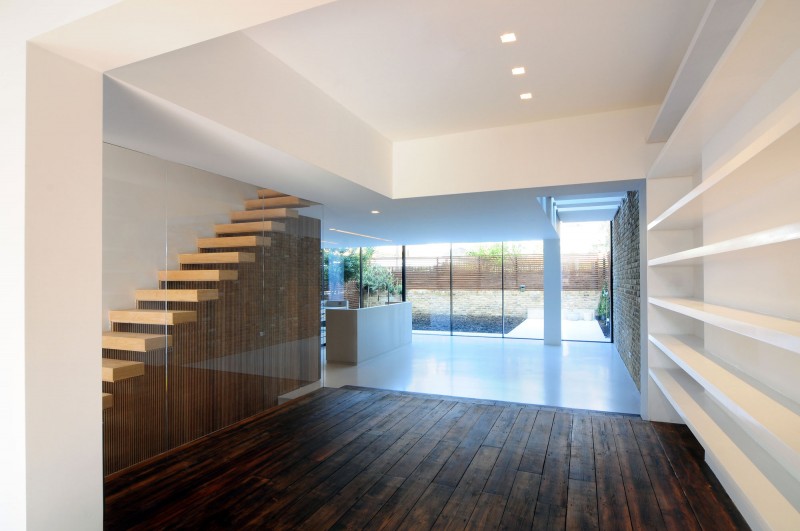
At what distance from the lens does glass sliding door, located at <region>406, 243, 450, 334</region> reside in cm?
1159

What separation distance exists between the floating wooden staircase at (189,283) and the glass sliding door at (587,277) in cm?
762

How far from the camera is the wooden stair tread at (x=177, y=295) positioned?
2.92 meters

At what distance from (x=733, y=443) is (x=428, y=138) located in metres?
3.45

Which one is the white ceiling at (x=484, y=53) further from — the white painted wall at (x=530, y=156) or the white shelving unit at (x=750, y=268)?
Answer: the white shelving unit at (x=750, y=268)

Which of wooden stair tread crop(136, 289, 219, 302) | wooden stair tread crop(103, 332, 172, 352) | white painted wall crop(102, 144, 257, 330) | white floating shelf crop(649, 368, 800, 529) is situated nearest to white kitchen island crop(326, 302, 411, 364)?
wooden stair tread crop(136, 289, 219, 302)

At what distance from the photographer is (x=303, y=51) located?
2.91 metres

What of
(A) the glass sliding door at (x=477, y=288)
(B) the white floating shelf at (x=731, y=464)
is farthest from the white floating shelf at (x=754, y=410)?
(A) the glass sliding door at (x=477, y=288)

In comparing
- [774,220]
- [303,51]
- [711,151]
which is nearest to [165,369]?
[303,51]

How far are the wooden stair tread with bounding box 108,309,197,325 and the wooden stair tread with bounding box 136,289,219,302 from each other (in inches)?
3.3

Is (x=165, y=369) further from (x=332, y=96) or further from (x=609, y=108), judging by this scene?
(x=609, y=108)

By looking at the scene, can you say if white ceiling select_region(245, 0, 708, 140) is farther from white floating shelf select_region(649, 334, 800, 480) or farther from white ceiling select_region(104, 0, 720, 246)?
white floating shelf select_region(649, 334, 800, 480)

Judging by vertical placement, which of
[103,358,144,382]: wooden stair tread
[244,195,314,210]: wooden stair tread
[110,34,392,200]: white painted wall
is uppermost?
[110,34,392,200]: white painted wall

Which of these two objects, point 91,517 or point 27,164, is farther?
point 91,517

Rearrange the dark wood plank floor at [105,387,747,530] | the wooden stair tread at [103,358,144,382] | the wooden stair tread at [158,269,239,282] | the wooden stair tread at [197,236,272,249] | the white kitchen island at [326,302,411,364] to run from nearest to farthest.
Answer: the dark wood plank floor at [105,387,747,530] → the wooden stair tread at [103,358,144,382] → the wooden stair tread at [158,269,239,282] → the wooden stair tread at [197,236,272,249] → the white kitchen island at [326,302,411,364]
